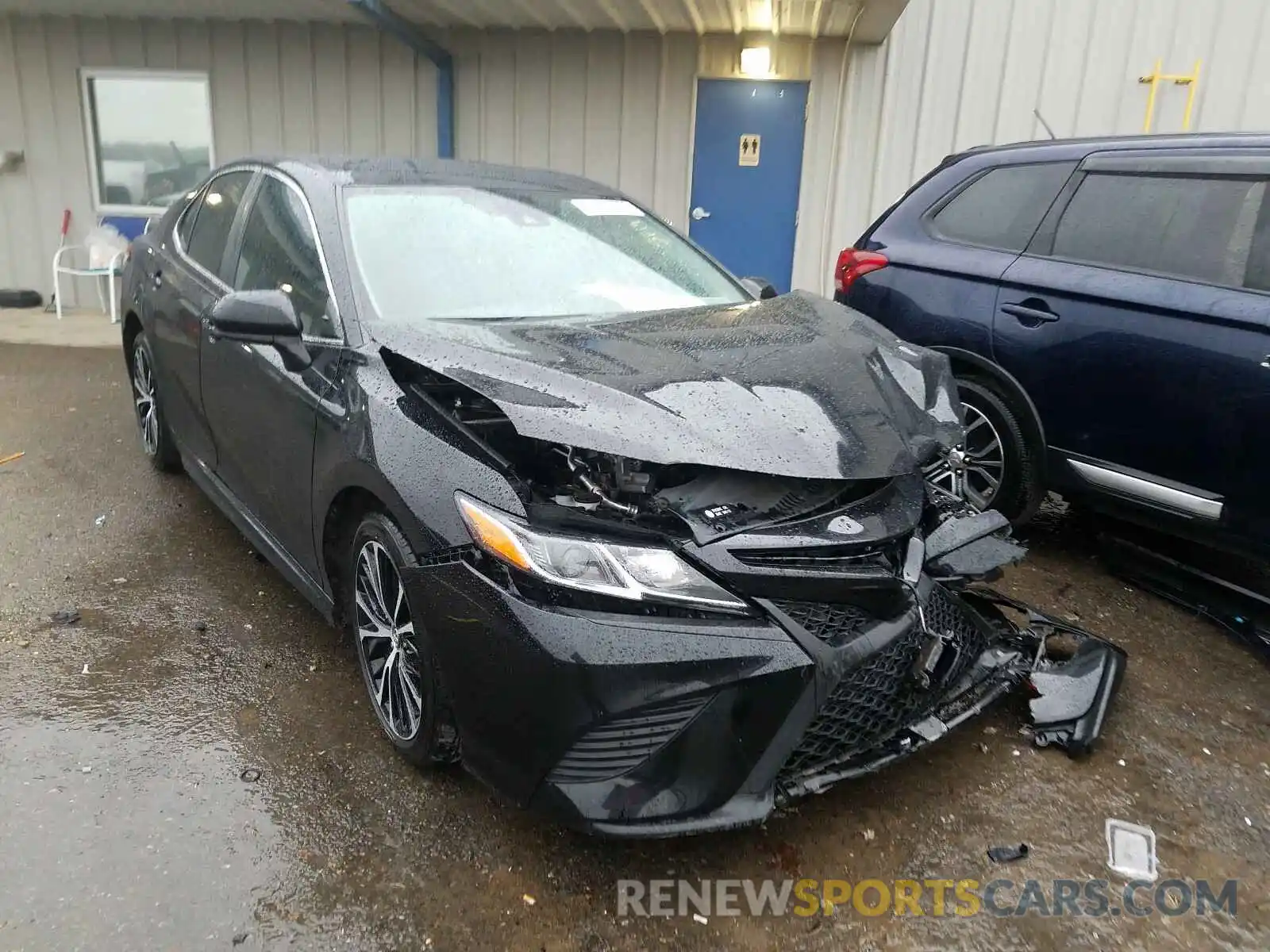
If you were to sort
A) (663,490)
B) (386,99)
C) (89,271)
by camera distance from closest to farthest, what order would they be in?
(663,490), (386,99), (89,271)

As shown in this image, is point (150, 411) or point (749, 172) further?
point (749, 172)

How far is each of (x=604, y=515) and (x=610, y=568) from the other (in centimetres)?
17

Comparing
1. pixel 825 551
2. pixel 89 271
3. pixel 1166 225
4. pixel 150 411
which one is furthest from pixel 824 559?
pixel 89 271

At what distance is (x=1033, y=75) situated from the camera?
768 centimetres

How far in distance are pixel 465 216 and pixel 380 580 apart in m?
1.38

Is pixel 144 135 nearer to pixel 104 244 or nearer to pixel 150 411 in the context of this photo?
pixel 104 244

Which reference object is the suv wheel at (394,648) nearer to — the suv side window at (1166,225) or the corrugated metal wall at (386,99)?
the suv side window at (1166,225)

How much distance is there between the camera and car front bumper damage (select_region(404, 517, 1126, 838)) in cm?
197

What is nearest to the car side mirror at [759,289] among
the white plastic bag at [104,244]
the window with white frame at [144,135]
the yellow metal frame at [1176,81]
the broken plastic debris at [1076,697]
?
the broken plastic debris at [1076,697]

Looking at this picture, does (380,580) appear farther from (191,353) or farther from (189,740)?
(191,353)

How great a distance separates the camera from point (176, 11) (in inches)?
340

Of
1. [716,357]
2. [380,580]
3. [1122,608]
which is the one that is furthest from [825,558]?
[1122,608]

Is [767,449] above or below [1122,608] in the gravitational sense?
above

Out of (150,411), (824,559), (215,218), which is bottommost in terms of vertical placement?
(150,411)
